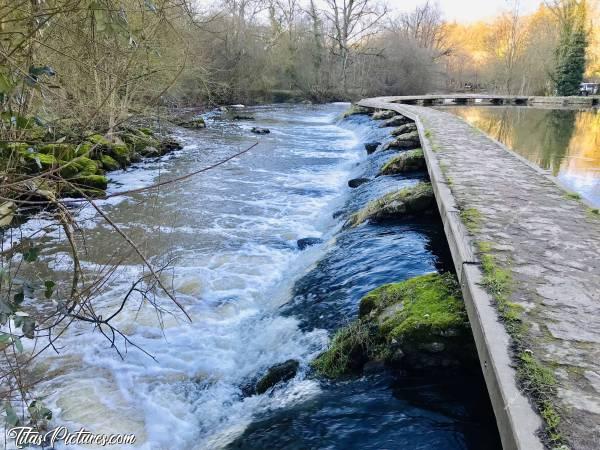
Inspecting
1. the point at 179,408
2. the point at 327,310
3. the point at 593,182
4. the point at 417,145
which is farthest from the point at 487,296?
the point at 417,145

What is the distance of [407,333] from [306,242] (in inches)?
154

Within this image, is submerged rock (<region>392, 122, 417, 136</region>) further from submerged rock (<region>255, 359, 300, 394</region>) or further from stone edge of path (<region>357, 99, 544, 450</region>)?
submerged rock (<region>255, 359, 300, 394</region>)

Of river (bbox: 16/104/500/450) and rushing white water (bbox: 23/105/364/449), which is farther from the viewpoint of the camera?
rushing white water (bbox: 23/105/364/449)

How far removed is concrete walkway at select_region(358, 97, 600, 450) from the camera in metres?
2.29

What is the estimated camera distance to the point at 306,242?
24.1 ft

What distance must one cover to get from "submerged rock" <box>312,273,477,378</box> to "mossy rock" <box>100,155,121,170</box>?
10474 millimetres

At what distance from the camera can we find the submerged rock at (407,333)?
3490 mm

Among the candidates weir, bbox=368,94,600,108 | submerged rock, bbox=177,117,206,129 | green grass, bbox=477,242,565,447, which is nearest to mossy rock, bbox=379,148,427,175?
green grass, bbox=477,242,565,447

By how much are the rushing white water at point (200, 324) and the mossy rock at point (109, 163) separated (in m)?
1.84

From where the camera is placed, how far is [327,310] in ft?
15.8

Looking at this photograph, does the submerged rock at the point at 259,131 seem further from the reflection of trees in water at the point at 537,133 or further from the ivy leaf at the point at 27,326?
the ivy leaf at the point at 27,326

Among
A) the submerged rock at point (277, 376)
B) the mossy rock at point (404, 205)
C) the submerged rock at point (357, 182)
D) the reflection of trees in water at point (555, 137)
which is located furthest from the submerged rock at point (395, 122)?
the submerged rock at point (277, 376)

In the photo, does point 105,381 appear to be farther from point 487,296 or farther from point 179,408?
point 487,296

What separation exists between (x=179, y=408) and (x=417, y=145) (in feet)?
31.6
